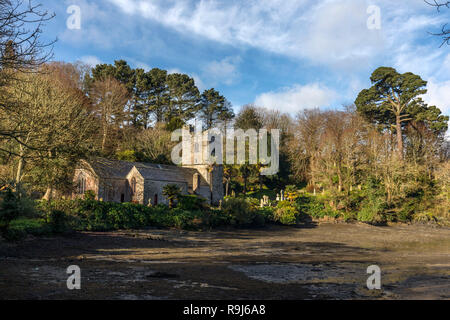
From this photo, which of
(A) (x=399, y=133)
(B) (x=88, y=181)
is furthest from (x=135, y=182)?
(A) (x=399, y=133)

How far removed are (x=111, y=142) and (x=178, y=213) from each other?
2370 cm

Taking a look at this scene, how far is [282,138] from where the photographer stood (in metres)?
59.0

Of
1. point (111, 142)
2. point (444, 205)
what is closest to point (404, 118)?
point (444, 205)

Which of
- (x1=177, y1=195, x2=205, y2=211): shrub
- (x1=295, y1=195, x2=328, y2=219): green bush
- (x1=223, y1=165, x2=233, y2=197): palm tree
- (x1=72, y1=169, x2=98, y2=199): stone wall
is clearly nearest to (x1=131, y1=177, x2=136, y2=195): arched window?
(x1=72, y1=169, x2=98, y2=199): stone wall

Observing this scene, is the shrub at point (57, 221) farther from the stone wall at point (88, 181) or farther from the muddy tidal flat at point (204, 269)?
the stone wall at point (88, 181)

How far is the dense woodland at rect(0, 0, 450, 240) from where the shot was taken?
21141 millimetres

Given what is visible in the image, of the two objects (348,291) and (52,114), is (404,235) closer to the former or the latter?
(348,291)

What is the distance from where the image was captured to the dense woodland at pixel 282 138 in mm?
21141

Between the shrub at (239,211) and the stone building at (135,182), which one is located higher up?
the stone building at (135,182)

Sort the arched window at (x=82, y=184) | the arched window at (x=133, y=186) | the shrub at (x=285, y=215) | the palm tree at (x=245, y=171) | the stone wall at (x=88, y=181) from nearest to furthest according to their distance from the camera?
the shrub at (x=285, y=215) < the stone wall at (x=88, y=181) < the arched window at (x=82, y=184) < the arched window at (x=133, y=186) < the palm tree at (x=245, y=171)

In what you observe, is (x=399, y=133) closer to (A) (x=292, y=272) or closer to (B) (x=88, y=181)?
(B) (x=88, y=181)

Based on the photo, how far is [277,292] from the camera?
8.90 meters

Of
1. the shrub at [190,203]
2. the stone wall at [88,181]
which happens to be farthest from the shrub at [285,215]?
the stone wall at [88,181]

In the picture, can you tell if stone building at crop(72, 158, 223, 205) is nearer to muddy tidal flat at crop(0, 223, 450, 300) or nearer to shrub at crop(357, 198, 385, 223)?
muddy tidal flat at crop(0, 223, 450, 300)
